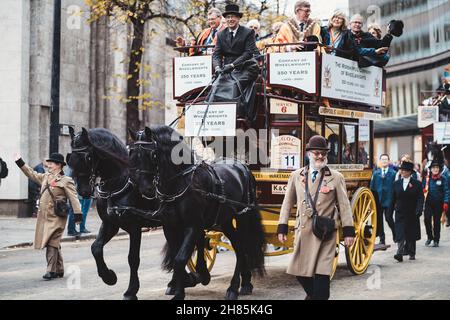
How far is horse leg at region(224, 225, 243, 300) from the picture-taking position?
29.7 ft

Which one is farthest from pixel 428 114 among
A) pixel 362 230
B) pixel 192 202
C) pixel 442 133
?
pixel 192 202

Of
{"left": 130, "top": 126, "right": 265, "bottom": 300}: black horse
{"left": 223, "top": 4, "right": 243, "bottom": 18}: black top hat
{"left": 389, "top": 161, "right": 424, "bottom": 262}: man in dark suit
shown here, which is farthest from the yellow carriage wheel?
{"left": 389, "top": 161, "right": 424, "bottom": 262}: man in dark suit

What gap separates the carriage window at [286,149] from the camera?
10555 mm

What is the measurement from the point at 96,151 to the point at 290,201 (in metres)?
2.66

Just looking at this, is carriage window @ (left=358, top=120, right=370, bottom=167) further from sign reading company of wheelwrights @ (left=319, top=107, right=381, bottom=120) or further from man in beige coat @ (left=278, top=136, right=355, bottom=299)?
man in beige coat @ (left=278, top=136, right=355, bottom=299)

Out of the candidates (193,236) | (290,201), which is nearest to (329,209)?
(290,201)

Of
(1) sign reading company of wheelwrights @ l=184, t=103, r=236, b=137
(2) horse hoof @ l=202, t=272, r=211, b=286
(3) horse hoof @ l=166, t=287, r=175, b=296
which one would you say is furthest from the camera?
(1) sign reading company of wheelwrights @ l=184, t=103, r=236, b=137

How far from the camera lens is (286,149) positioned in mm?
10625

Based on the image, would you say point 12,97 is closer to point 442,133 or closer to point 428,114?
point 442,133

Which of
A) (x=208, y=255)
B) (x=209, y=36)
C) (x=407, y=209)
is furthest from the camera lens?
(x=407, y=209)

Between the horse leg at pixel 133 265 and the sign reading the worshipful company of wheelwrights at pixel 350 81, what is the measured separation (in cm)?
354

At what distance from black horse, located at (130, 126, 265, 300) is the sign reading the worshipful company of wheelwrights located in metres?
2.12

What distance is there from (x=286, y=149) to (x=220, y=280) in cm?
214

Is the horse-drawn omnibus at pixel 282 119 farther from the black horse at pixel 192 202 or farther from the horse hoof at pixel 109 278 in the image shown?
the horse hoof at pixel 109 278
